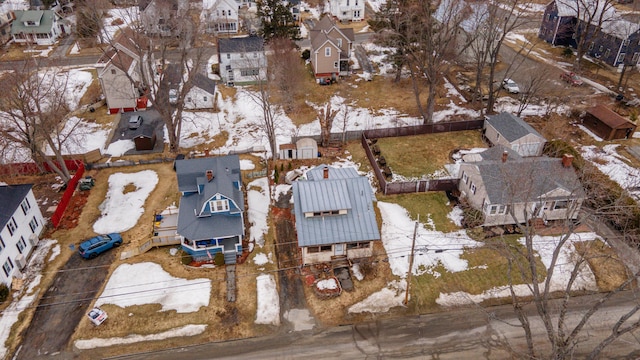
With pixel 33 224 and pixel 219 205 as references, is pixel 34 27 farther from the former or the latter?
pixel 219 205

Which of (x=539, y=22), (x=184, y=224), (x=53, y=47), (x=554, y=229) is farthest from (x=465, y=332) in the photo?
(x=53, y=47)

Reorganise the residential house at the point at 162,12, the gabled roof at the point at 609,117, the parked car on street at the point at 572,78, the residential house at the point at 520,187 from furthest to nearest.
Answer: the residential house at the point at 162,12 < the parked car on street at the point at 572,78 < the gabled roof at the point at 609,117 < the residential house at the point at 520,187

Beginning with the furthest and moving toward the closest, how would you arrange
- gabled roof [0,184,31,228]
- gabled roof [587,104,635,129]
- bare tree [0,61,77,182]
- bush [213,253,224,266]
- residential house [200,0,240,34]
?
1. residential house [200,0,240,34]
2. gabled roof [587,104,635,129]
3. bare tree [0,61,77,182]
4. bush [213,253,224,266]
5. gabled roof [0,184,31,228]

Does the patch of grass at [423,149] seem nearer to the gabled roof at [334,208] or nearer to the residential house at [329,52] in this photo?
the gabled roof at [334,208]

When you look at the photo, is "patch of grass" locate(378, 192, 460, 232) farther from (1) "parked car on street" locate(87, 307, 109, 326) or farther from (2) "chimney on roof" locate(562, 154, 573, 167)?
(1) "parked car on street" locate(87, 307, 109, 326)

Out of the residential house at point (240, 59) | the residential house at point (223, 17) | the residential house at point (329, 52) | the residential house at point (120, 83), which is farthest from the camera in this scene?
the residential house at point (223, 17)

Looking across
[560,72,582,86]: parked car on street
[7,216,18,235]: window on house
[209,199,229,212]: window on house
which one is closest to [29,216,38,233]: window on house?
[7,216,18,235]: window on house

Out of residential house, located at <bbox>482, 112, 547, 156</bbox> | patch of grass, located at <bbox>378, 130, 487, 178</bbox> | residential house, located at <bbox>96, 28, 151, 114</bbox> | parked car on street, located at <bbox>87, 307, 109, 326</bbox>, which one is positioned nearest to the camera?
parked car on street, located at <bbox>87, 307, 109, 326</bbox>

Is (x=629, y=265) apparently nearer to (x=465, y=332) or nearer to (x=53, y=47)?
(x=465, y=332)

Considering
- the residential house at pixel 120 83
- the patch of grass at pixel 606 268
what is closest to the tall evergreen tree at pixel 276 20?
the residential house at pixel 120 83
